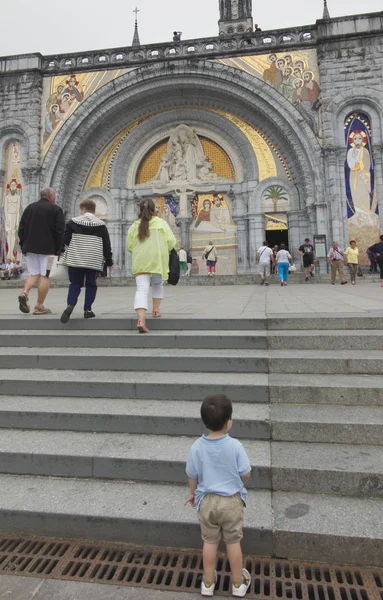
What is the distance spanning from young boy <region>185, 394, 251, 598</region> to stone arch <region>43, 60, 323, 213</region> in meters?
17.0

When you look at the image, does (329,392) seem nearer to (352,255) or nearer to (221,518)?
(221,518)

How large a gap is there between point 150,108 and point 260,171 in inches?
265

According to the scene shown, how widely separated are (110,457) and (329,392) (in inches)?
75.5

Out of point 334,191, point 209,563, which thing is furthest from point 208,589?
point 334,191

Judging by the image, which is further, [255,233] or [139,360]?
[255,233]

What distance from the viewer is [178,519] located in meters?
2.40

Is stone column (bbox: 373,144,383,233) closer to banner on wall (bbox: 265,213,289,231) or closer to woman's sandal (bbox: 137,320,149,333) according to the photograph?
banner on wall (bbox: 265,213,289,231)

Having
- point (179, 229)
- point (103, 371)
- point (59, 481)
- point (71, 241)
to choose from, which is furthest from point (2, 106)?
point (59, 481)

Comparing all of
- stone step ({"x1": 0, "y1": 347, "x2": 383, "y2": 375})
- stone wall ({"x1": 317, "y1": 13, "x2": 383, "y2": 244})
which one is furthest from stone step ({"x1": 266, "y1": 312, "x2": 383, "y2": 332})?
stone wall ({"x1": 317, "y1": 13, "x2": 383, "y2": 244})

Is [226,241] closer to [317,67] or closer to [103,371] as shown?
[317,67]

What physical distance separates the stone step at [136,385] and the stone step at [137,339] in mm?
512

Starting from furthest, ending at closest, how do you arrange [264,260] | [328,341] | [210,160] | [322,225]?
1. [210,160]
2. [322,225]
3. [264,260]
4. [328,341]

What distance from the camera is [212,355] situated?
13.4ft

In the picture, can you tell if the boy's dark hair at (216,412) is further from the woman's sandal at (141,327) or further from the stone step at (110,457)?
the woman's sandal at (141,327)
